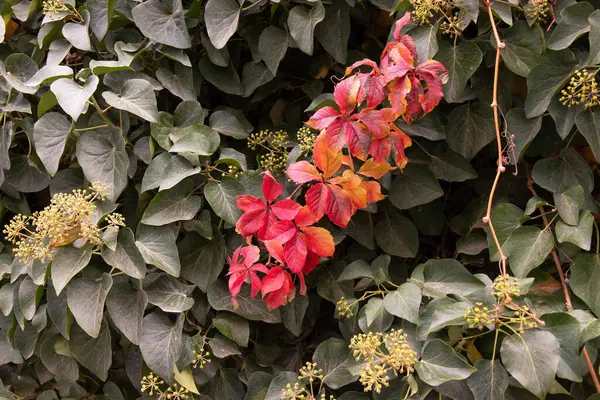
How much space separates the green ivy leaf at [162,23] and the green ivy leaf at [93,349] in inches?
22.5

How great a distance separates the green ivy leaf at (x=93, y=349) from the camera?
1.24 metres

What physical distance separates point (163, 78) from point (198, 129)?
0.15 meters

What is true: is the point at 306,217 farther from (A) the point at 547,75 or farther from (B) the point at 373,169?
(A) the point at 547,75

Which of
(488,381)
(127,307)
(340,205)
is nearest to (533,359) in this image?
(488,381)

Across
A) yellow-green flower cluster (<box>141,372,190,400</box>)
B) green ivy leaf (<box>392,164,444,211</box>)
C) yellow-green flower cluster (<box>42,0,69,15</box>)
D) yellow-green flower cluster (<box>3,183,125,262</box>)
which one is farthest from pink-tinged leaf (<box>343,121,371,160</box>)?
yellow-green flower cluster (<box>42,0,69,15</box>)

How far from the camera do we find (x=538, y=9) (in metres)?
1.16

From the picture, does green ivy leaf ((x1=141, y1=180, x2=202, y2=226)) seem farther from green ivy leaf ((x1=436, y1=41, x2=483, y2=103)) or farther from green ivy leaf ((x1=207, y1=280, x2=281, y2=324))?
green ivy leaf ((x1=436, y1=41, x2=483, y2=103))

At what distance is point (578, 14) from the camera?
3.72ft

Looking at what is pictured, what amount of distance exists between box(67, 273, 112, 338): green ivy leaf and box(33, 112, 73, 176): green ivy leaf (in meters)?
0.23

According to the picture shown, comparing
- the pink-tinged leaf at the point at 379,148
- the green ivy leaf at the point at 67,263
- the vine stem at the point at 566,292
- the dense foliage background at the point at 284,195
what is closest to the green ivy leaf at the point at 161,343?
the dense foliage background at the point at 284,195

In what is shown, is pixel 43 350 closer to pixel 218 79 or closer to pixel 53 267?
pixel 53 267

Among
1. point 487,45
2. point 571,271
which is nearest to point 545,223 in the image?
point 571,271

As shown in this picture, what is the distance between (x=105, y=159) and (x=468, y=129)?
0.70 m

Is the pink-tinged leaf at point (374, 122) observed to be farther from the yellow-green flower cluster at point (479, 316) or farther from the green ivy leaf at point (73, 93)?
the green ivy leaf at point (73, 93)
